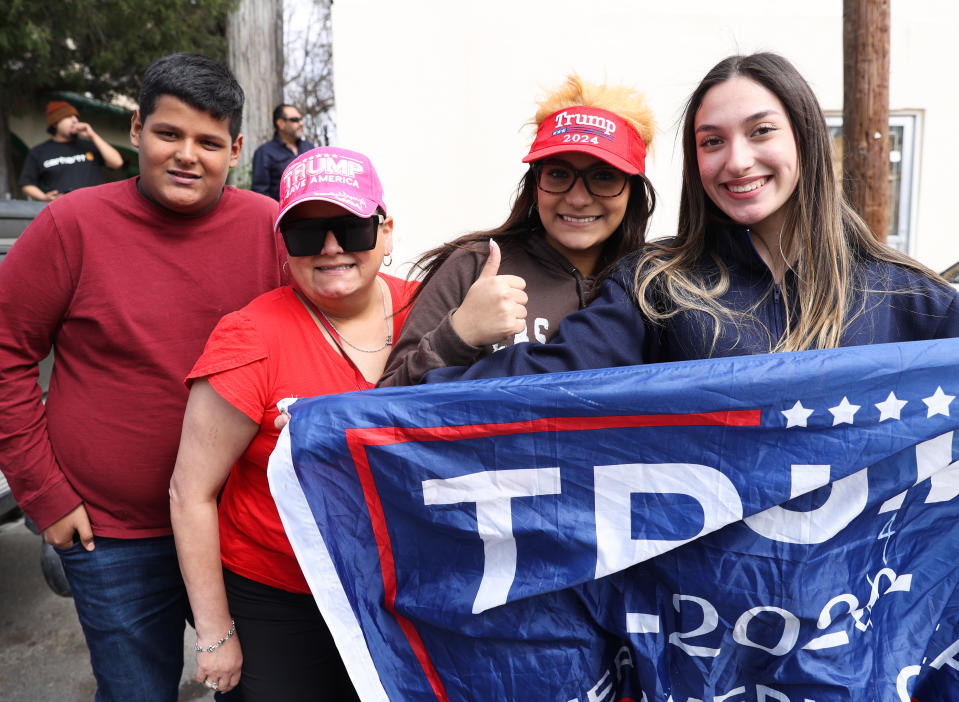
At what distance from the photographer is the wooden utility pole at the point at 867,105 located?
3.83m

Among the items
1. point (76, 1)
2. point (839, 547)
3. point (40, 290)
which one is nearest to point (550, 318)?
point (839, 547)

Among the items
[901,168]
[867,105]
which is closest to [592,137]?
[867,105]

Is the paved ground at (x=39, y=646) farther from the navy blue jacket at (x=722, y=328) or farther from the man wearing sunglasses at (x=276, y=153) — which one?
the man wearing sunglasses at (x=276, y=153)

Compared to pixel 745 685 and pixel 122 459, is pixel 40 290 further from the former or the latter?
pixel 745 685

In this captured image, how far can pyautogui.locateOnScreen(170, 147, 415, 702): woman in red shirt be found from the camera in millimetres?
1866

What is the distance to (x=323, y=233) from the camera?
1938 millimetres

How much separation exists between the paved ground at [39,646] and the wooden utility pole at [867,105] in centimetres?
401

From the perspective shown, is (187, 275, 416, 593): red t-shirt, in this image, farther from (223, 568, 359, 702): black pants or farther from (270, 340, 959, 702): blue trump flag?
(270, 340, 959, 702): blue trump flag

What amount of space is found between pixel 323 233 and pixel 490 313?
1.62ft

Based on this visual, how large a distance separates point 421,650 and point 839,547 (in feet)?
3.07

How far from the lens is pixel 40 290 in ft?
6.88

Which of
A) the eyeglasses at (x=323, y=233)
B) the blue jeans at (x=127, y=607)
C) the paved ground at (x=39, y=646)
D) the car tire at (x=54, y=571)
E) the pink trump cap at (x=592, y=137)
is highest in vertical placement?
the pink trump cap at (x=592, y=137)

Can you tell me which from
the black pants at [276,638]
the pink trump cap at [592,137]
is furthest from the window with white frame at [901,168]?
the black pants at [276,638]

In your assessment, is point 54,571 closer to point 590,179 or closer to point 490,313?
point 490,313
